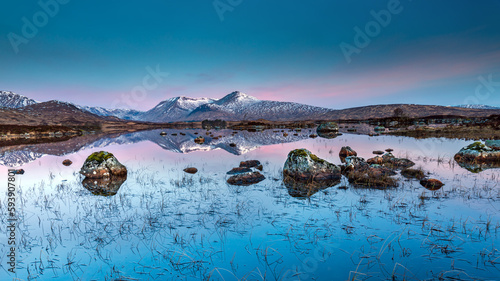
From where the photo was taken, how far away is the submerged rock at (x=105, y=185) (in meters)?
11.9

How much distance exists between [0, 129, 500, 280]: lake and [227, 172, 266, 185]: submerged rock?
931mm

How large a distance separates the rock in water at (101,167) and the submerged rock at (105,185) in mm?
339

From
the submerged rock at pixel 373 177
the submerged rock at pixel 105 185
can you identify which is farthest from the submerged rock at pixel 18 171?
the submerged rock at pixel 373 177

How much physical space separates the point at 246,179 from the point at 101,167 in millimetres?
8919

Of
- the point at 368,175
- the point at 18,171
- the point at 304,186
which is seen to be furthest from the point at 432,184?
the point at 18,171

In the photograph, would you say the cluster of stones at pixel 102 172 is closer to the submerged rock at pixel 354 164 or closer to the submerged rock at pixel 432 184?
the submerged rock at pixel 354 164

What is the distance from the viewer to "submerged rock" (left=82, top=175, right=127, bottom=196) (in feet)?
39.2

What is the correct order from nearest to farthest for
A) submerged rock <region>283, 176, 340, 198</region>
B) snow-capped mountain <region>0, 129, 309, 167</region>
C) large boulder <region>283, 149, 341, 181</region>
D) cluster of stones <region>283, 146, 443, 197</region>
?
submerged rock <region>283, 176, 340, 198</region> → cluster of stones <region>283, 146, 443, 197</region> → large boulder <region>283, 149, 341, 181</region> → snow-capped mountain <region>0, 129, 309, 167</region>

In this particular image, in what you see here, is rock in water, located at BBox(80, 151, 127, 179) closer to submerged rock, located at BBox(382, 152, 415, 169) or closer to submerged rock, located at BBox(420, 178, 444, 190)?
submerged rock, located at BBox(420, 178, 444, 190)

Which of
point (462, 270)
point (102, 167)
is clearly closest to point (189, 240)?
point (462, 270)

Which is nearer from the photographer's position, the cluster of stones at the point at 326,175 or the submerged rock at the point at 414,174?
the cluster of stones at the point at 326,175

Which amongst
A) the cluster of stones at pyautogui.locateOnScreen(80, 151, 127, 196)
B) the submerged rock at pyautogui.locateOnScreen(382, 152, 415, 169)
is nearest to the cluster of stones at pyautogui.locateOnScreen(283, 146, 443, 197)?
the submerged rock at pyautogui.locateOnScreen(382, 152, 415, 169)

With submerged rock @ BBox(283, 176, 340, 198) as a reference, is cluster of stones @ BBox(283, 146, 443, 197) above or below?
above

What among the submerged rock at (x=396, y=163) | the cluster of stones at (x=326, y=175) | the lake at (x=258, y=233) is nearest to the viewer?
the lake at (x=258, y=233)
